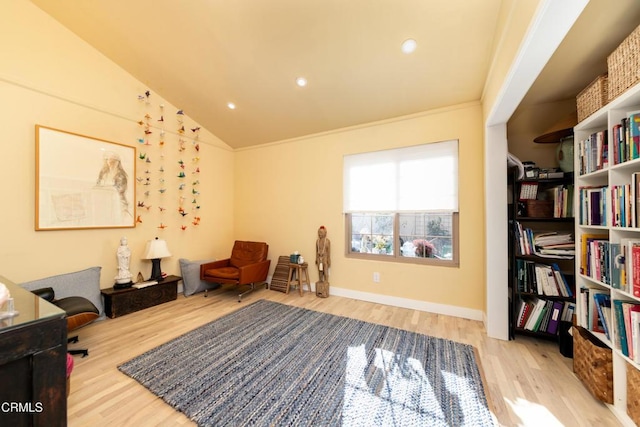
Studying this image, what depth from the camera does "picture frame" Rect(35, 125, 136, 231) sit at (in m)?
2.64

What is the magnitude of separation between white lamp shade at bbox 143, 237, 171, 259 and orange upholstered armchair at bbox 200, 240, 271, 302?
0.60 metres

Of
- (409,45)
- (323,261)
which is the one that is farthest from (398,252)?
(409,45)

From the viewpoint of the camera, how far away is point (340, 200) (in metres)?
3.77

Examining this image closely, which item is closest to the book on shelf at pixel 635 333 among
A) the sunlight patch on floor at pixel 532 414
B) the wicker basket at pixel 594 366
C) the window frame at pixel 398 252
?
the wicker basket at pixel 594 366

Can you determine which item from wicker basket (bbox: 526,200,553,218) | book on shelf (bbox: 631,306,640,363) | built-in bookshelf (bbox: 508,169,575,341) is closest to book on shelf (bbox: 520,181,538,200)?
built-in bookshelf (bbox: 508,169,575,341)

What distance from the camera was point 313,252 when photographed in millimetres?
4000

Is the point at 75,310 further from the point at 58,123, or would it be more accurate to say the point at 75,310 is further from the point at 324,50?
the point at 324,50

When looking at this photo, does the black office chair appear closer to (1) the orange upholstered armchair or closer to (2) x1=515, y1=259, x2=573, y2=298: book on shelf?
(1) the orange upholstered armchair

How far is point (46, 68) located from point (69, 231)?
1.82 meters

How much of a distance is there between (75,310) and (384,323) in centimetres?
307

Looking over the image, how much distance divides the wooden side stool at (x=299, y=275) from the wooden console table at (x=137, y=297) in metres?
1.67

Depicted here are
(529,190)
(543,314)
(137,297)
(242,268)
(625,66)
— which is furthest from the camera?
(242,268)

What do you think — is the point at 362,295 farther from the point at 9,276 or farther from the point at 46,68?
the point at 46,68

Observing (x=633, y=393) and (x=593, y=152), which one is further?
(x=593, y=152)
